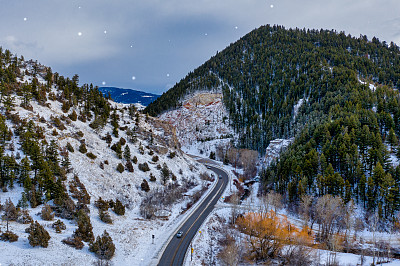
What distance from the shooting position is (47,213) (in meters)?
31.2

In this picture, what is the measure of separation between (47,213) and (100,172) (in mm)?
17276

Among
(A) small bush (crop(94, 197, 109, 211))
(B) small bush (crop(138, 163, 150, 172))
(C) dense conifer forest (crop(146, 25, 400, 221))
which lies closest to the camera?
(A) small bush (crop(94, 197, 109, 211))

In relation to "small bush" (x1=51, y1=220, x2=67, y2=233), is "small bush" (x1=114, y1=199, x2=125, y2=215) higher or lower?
lower

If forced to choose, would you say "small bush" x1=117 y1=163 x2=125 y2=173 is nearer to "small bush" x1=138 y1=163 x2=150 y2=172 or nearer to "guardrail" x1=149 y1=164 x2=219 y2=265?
"small bush" x1=138 y1=163 x2=150 y2=172

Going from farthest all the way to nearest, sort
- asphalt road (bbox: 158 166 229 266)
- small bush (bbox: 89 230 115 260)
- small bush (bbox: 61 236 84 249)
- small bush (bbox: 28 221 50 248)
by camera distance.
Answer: asphalt road (bbox: 158 166 229 266)
small bush (bbox: 89 230 115 260)
small bush (bbox: 61 236 84 249)
small bush (bbox: 28 221 50 248)

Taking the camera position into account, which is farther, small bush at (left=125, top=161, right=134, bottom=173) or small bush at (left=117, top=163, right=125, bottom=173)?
small bush at (left=125, top=161, right=134, bottom=173)

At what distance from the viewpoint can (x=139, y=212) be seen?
46.0 m

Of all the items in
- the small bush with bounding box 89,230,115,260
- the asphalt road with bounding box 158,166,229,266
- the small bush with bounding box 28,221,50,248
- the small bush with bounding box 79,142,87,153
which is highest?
the small bush with bounding box 79,142,87,153

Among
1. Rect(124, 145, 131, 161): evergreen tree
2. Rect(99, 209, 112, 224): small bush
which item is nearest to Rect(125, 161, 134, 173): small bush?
Rect(124, 145, 131, 161): evergreen tree

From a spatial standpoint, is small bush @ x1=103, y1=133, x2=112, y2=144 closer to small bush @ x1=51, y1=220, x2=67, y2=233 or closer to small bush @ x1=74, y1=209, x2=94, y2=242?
small bush @ x1=74, y1=209, x2=94, y2=242

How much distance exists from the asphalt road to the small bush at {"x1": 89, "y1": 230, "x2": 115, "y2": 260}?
8.36m

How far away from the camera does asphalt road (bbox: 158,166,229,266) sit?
34.7 meters

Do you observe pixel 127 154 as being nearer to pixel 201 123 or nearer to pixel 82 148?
pixel 82 148

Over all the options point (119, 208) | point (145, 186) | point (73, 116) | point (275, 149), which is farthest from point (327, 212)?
point (73, 116)
